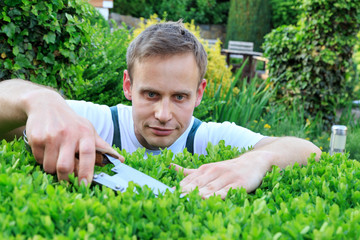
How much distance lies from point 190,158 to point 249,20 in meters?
19.8

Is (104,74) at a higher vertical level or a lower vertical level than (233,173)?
lower

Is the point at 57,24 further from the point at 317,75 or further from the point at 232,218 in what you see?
the point at 317,75

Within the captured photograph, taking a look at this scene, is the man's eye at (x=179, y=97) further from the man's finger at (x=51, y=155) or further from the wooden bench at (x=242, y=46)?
the wooden bench at (x=242, y=46)

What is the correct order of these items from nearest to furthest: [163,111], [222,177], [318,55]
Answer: [222,177] → [163,111] → [318,55]

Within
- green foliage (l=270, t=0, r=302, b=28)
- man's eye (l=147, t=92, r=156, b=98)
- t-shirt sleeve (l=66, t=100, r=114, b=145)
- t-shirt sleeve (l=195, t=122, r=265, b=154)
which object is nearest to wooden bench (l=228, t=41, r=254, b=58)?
green foliage (l=270, t=0, r=302, b=28)

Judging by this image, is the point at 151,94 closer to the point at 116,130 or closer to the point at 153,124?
the point at 153,124

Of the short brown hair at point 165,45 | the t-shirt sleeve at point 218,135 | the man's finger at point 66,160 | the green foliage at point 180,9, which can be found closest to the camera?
the man's finger at point 66,160

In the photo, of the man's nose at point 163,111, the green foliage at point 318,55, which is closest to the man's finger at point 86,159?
the man's nose at point 163,111

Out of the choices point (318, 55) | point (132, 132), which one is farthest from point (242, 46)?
point (132, 132)

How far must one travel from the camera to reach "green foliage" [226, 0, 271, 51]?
20.5 m

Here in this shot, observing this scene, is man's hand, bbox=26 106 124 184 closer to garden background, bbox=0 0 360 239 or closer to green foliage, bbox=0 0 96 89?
garden background, bbox=0 0 360 239

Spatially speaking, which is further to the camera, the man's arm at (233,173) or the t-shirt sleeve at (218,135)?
the t-shirt sleeve at (218,135)

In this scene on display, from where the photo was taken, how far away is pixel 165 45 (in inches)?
93.7

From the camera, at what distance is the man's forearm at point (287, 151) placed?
1863mm
